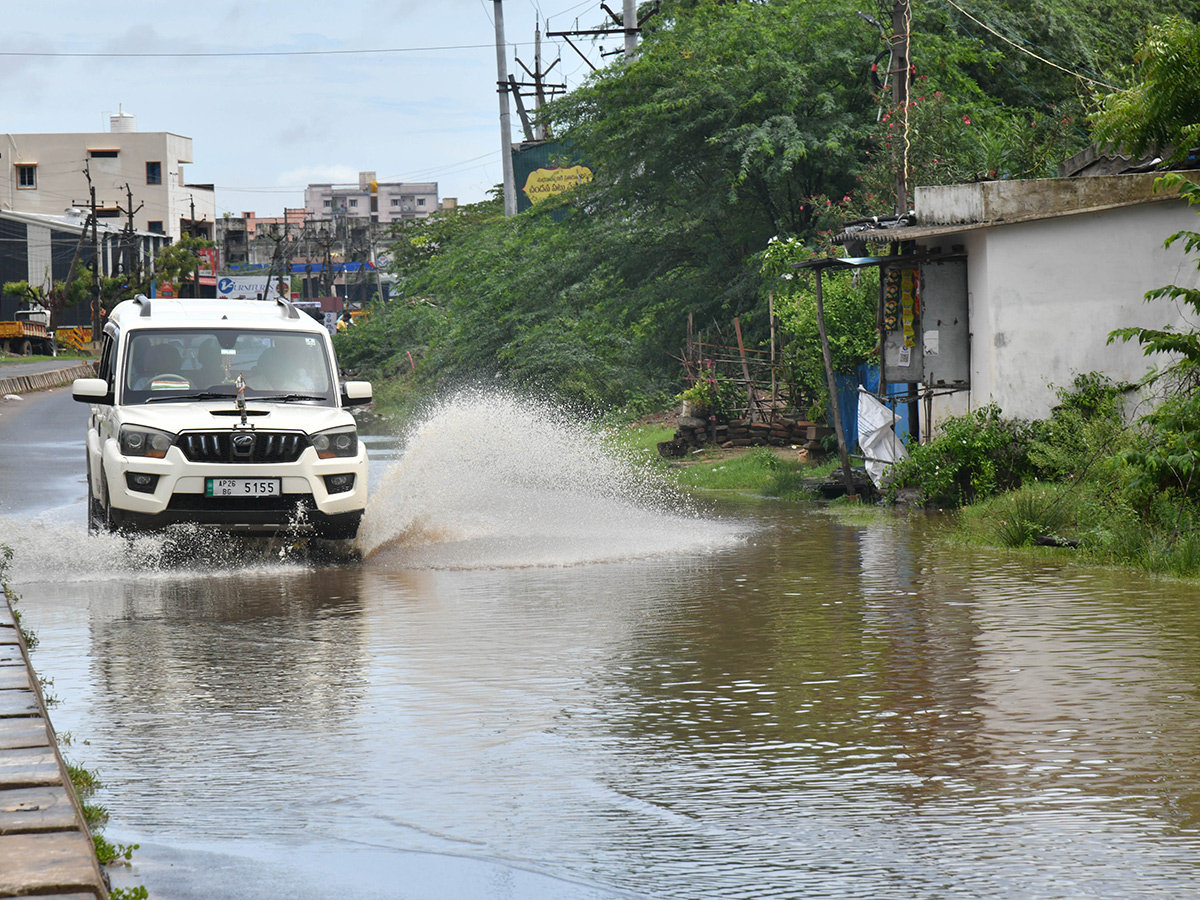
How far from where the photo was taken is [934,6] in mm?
30609

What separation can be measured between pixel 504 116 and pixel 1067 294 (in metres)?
41.4

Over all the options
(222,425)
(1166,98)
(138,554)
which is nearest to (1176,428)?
(1166,98)

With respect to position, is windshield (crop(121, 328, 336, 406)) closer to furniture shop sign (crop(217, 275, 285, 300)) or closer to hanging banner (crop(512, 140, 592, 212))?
hanging banner (crop(512, 140, 592, 212))

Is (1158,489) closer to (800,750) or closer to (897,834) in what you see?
(800,750)

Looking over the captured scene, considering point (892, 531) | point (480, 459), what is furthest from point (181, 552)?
point (892, 531)

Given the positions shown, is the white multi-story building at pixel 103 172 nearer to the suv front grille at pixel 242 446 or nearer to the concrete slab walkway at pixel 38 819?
the suv front grille at pixel 242 446

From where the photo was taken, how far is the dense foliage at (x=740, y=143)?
2708 cm

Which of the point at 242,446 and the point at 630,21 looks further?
the point at 630,21

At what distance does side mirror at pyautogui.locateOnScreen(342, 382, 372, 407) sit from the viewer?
12.9 metres

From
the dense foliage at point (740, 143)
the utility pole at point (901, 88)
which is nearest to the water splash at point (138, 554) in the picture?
the utility pole at point (901, 88)

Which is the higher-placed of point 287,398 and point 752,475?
point 287,398

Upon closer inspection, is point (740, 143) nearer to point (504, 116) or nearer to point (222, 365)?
point (222, 365)

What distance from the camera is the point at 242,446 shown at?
39.4 feet

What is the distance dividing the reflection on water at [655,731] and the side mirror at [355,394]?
240cm
